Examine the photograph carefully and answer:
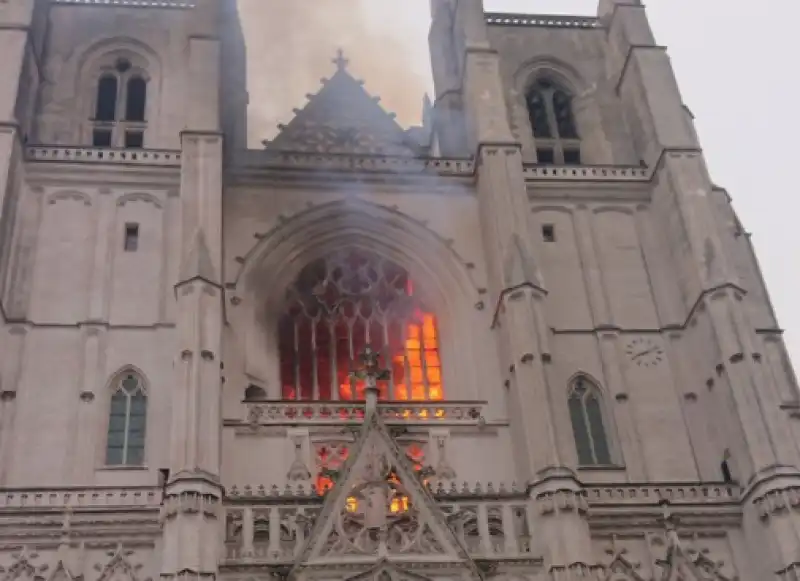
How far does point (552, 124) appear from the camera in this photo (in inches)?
1104

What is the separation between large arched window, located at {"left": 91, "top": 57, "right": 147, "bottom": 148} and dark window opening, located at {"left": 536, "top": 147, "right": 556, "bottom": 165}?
947 centimetres

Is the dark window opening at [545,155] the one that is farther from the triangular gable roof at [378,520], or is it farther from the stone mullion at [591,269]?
the triangular gable roof at [378,520]

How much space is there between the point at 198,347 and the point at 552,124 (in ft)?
40.0

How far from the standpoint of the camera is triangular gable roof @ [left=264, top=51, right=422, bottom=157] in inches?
1036

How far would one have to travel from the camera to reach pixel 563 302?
Answer: 23500 millimetres

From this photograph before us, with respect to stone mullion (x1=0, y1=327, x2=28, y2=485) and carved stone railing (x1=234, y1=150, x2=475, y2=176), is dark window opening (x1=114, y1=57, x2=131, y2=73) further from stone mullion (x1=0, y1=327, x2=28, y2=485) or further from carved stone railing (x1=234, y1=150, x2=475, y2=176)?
stone mullion (x1=0, y1=327, x2=28, y2=485)

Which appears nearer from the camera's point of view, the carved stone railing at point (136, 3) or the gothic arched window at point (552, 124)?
the gothic arched window at point (552, 124)

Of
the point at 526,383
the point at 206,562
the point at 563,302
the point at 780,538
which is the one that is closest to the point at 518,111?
the point at 563,302

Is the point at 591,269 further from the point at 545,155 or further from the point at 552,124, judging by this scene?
the point at 552,124

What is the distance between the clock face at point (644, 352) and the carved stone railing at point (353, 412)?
11.6ft

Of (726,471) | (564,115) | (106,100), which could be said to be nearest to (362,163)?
(564,115)

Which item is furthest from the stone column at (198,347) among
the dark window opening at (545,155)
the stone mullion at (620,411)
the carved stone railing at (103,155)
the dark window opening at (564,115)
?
the dark window opening at (564,115)

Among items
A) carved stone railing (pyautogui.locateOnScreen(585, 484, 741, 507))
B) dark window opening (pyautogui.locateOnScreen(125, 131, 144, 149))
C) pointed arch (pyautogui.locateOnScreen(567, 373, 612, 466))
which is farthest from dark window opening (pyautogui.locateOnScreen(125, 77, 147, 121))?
carved stone railing (pyautogui.locateOnScreen(585, 484, 741, 507))

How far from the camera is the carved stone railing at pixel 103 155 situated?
2408cm
